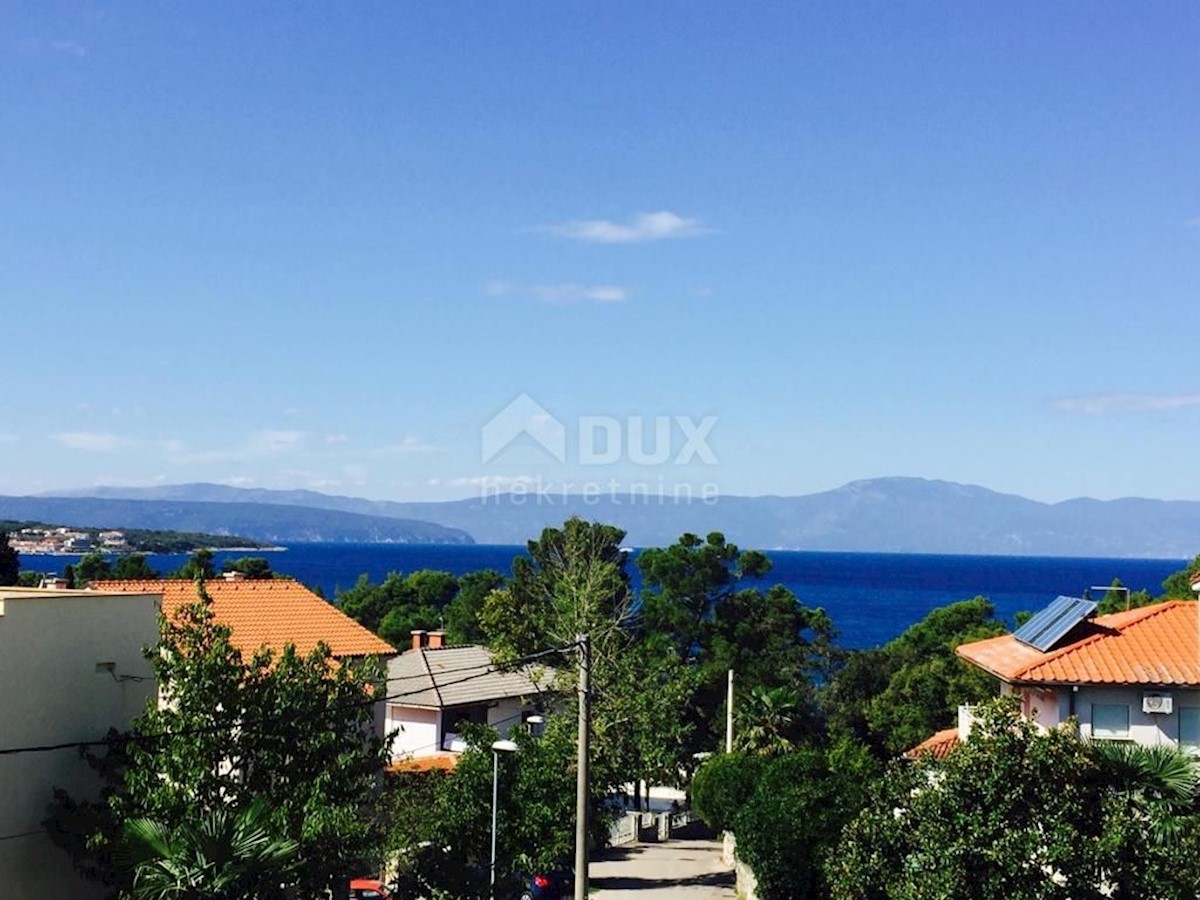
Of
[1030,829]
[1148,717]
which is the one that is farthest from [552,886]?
[1030,829]

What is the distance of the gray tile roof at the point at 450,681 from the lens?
143 ft

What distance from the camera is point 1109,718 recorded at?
26.4 metres

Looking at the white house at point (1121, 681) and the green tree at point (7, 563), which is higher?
the green tree at point (7, 563)

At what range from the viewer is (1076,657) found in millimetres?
27141

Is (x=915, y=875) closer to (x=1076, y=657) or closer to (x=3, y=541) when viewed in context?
(x=1076, y=657)

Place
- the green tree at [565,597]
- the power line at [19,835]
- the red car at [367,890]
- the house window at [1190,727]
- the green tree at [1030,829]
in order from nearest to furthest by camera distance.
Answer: the green tree at [1030,829] < the power line at [19,835] < the house window at [1190,727] < the red car at [367,890] < the green tree at [565,597]

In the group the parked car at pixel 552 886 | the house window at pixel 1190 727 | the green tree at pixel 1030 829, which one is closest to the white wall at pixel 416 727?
the parked car at pixel 552 886

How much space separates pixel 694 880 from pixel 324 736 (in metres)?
18.6

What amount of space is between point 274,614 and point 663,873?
13324 mm

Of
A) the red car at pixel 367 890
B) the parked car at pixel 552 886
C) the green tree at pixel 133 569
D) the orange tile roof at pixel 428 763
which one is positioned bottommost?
the parked car at pixel 552 886

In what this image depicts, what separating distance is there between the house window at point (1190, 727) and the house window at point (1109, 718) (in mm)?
1092

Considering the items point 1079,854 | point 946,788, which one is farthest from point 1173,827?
point 946,788

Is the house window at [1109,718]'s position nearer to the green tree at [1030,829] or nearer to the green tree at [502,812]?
the green tree at [1030,829]

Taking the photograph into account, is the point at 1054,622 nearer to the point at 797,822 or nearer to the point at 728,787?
the point at 797,822
